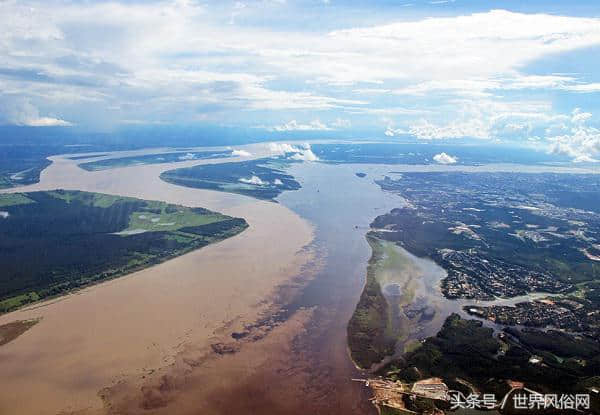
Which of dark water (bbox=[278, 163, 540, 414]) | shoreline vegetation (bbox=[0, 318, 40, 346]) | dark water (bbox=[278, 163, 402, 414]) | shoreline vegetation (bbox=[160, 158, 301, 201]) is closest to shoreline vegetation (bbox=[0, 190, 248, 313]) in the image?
shoreline vegetation (bbox=[0, 318, 40, 346])

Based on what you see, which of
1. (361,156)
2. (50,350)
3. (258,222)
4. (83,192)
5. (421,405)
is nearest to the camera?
(421,405)

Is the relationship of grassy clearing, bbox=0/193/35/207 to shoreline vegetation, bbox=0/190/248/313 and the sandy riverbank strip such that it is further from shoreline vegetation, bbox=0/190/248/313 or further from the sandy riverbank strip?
the sandy riverbank strip

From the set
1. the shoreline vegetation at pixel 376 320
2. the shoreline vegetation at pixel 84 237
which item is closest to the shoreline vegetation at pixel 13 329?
the shoreline vegetation at pixel 84 237

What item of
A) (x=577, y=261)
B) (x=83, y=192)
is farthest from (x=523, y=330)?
(x=83, y=192)

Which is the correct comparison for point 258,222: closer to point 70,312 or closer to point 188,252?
point 188,252

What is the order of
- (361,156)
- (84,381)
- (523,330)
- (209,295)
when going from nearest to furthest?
1. (84,381)
2. (523,330)
3. (209,295)
4. (361,156)

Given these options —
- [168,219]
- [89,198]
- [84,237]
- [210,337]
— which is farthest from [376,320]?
[89,198]
